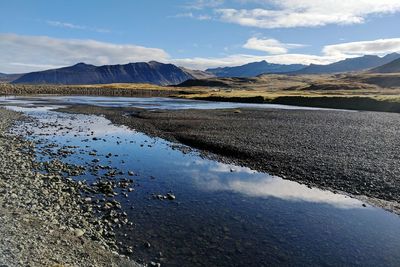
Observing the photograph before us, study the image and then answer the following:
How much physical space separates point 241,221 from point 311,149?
1870cm

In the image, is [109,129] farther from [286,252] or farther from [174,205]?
[286,252]

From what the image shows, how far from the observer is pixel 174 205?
19.2 metres

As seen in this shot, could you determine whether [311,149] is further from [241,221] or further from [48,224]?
[48,224]

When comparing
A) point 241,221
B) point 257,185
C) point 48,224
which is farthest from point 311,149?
point 48,224

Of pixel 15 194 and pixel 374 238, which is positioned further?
pixel 15 194

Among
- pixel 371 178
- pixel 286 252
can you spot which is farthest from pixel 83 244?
pixel 371 178

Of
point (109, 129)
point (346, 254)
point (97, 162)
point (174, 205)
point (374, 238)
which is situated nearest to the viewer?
point (346, 254)

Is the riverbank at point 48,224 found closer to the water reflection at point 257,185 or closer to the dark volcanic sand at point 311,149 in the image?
the water reflection at point 257,185

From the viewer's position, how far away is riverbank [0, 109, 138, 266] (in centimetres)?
1162

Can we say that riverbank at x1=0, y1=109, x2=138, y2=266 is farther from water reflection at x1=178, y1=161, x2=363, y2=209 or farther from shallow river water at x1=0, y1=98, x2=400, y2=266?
water reflection at x1=178, y1=161, x2=363, y2=209

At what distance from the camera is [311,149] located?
1329 inches

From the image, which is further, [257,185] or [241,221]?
[257,185]

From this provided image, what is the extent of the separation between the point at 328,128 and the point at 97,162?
33.5 meters

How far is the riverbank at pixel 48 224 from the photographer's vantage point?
11.6 meters
